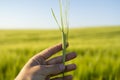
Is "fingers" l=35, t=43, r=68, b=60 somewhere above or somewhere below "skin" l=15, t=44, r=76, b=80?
above

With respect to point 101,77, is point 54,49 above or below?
above

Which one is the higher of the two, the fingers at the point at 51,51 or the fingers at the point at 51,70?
the fingers at the point at 51,51

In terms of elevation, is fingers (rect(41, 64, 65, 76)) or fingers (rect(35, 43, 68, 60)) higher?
fingers (rect(35, 43, 68, 60))

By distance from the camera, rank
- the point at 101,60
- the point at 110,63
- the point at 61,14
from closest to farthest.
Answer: the point at 61,14
the point at 110,63
the point at 101,60

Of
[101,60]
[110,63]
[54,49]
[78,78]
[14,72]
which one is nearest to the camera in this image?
[54,49]

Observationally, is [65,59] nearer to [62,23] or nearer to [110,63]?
[62,23]

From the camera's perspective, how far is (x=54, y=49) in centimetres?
114

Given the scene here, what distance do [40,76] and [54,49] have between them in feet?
0.43

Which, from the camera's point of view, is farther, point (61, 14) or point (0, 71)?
point (0, 71)

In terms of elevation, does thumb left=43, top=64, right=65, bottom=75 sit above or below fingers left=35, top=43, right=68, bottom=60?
below

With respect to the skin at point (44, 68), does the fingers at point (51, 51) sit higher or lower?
higher

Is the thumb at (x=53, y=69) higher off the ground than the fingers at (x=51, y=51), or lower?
lower

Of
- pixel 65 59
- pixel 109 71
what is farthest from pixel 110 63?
pixel 65 59

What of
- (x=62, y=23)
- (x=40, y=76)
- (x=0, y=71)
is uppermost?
(x=62, y=23)
